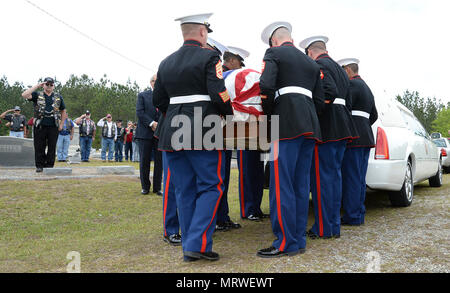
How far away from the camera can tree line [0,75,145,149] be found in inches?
2510

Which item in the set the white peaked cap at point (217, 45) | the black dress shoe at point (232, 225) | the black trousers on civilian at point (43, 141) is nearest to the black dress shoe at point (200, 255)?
the black dress shoe at point (232, 225)

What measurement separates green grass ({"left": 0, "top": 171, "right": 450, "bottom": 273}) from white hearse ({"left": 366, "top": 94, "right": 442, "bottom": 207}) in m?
0.39

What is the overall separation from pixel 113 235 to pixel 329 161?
2.56m

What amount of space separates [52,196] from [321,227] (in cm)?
441

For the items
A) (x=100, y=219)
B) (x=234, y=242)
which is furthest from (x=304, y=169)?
(x=100, y=219)

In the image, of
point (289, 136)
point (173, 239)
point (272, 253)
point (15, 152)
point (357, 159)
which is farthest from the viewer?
point (15, 152)

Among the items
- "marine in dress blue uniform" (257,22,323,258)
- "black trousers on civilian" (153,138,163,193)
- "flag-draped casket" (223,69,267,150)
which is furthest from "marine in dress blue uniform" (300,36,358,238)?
"black trousers on civilian" (153,138,163,193)

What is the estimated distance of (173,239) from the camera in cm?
420

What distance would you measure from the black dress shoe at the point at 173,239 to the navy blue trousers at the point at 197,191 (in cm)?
60

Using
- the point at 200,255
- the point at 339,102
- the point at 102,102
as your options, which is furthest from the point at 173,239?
the point at 102,102

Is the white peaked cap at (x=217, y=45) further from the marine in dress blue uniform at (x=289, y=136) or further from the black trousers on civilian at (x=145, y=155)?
the black trousers on civilian at (x=145, y=155)

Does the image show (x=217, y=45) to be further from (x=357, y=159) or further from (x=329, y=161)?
(x=357, y=159)

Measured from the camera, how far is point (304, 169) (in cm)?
379
